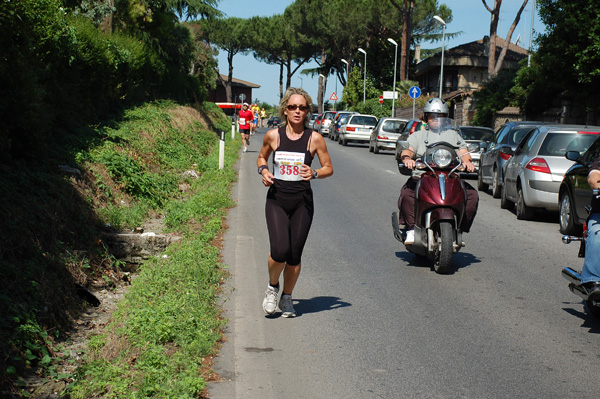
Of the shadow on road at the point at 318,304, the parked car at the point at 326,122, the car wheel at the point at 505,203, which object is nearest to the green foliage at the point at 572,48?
the car wheel at the point at 505,203

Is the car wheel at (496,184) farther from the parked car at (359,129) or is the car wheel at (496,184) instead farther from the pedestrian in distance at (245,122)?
the parked car at (359,129)

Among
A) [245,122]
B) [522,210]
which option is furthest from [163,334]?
[245,122]

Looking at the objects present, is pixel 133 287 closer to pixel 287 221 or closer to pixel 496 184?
pixel 287 221

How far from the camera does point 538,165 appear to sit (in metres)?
13.5

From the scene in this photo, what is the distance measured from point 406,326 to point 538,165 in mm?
7865

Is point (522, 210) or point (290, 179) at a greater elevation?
point (290, 179)

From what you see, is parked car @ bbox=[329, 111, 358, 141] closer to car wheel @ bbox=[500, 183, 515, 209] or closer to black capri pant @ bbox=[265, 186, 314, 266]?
car wheel @ bbox=[500, 183, 515, 209]

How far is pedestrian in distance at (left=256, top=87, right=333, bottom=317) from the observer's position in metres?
6.51

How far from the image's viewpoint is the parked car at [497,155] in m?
16.7

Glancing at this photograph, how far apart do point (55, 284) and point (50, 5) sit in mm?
6030

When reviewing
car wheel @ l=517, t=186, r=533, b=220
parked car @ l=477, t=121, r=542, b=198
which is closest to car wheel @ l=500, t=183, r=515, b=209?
car wheel @ l=517, t=186, r=533, b=220

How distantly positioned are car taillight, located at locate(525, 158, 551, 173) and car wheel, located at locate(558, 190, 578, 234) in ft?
4.14

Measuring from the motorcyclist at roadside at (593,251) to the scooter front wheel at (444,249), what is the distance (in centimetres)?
223

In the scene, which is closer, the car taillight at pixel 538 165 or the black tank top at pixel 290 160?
the black tank top at pixel 290 160
